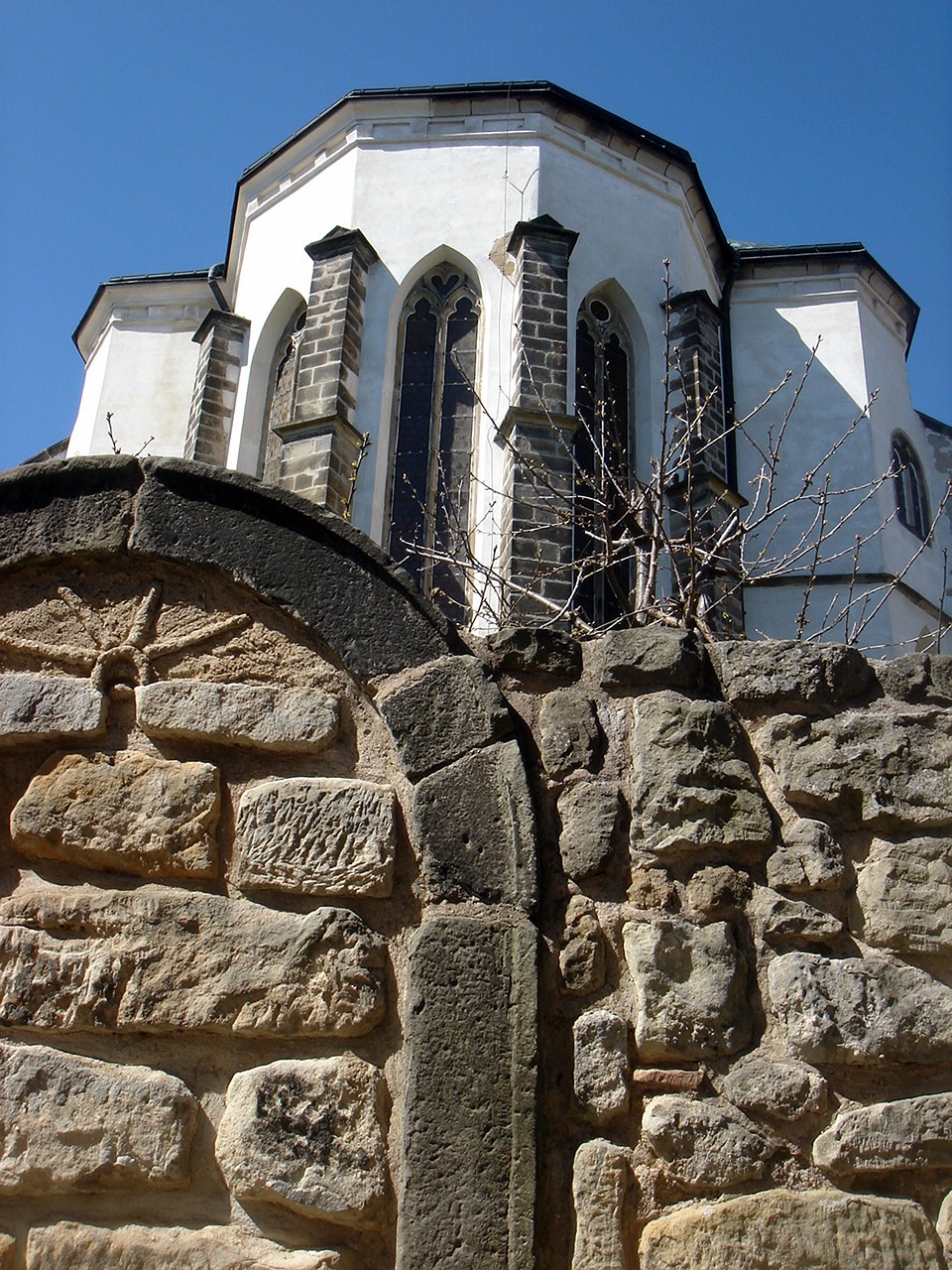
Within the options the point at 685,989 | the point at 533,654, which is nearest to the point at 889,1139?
the point at 685,989

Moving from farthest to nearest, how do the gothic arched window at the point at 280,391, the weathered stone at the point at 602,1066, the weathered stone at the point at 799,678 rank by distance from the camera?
the gothic arched window at the point at 280,391 < the weathered stone at the point at 799,678 < the weathered stone at the point at 602,1066

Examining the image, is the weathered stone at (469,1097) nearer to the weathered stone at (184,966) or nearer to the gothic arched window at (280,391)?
the weathered stone at (184,966)

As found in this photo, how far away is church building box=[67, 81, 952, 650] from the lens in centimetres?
1054

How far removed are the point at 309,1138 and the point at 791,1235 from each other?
0.86 metres

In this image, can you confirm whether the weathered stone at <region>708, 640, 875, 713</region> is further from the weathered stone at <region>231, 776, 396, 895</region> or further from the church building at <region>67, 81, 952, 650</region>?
the church building at <region>67, 81, 952, 650</region>

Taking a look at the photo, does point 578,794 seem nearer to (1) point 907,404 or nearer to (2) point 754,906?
(2) point 754,906

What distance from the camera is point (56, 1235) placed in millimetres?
2113

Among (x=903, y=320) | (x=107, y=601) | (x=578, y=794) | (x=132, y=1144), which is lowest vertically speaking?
(x=132, y=1144)

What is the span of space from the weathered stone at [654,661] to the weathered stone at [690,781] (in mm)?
44

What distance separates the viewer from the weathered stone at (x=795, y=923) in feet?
7.32

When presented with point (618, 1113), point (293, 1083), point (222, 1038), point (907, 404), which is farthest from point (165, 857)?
point (907, 404)

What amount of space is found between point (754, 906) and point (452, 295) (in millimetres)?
9958

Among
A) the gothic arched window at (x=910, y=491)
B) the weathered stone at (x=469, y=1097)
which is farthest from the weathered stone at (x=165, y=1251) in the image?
the gothic arched window at (x=910, y=491)

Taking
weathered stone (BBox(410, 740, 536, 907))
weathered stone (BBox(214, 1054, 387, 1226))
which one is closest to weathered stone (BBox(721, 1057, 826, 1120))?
weathered stone (BBox(410, 740, 536, 907))
